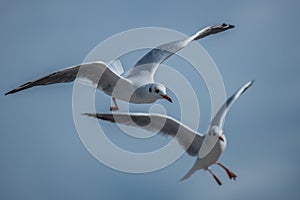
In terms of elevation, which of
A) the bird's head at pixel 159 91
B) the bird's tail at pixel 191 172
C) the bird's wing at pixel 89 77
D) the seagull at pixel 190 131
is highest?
the bird's wing at pixel 89 77

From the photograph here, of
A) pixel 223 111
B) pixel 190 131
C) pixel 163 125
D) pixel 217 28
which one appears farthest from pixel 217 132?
pixel 217 28

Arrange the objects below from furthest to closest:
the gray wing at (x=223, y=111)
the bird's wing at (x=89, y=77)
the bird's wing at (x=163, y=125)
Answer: the bird's wing at (x=89, y=77) < the bird's wing at (x=163, y=125) < the gray wing at (x=223, y=111)

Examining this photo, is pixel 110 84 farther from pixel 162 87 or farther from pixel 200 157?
pixel 200 157

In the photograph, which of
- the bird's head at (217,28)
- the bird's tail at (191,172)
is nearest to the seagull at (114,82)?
the bird's tail at (191,172)

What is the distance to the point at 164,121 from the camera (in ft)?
39.1

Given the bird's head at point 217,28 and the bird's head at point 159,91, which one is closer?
the bird's head at point 159,91

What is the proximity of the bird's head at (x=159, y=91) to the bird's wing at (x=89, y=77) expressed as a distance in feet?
1.44

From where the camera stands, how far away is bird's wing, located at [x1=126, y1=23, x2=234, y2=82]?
549 inches

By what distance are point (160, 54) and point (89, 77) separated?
2217 mm

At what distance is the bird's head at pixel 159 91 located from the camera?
12.5 metres

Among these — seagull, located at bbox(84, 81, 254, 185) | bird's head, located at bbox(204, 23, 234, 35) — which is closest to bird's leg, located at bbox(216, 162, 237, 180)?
seagull, located at bbox(84, 81, 254, 185)

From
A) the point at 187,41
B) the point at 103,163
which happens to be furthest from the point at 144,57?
the point at 103,163

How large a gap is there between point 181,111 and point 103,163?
137 cm

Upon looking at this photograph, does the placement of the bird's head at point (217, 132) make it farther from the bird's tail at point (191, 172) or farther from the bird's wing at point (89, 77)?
the bird's wing at point (89, 77)
